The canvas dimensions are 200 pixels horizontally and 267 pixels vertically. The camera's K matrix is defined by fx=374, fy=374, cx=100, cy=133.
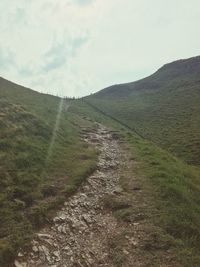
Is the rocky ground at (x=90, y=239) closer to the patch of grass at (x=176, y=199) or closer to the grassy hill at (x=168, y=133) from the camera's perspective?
the patch of grass at (x=176, y=199)

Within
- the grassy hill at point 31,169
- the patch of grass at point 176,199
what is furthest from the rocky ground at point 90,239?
the patch of grass at point 176,199

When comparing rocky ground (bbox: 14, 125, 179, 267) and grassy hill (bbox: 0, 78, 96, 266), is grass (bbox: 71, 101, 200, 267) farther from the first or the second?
grassy hill (bbox: 0, 78, 96, 266)

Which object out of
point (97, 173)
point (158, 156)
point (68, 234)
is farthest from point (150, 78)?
point (68, 234)

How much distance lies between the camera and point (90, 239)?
18.6 meters

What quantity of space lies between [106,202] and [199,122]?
1625 inches

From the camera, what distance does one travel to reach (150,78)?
117188 millimetres

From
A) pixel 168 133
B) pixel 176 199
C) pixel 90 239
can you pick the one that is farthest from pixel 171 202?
pixel 168 133

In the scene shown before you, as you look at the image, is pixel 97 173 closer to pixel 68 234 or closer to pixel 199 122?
pixel 68 234

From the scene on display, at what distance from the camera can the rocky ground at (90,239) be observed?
1666 cm

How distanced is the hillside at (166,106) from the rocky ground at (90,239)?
72.4 ft

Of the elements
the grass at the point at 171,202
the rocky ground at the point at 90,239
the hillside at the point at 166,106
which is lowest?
the rocky ground at the point at 90,239

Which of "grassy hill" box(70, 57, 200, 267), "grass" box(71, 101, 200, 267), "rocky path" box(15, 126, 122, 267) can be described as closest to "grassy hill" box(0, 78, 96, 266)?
"rocky path" box(15, 126, 122, 267)

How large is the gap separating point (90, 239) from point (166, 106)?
63.9 metres

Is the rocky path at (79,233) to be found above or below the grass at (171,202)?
below
